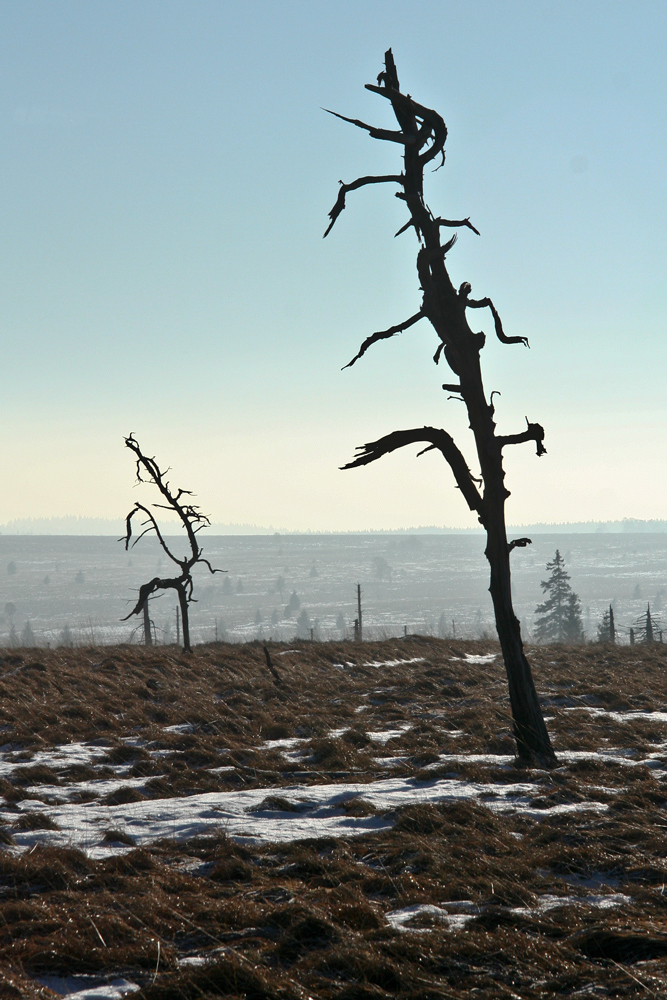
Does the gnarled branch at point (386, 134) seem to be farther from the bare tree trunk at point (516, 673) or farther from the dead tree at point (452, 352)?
the bare tree trunk at point (516, 673)

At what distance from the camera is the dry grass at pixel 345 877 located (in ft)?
12.7

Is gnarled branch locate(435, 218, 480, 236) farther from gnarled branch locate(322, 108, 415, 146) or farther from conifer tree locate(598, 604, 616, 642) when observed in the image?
conifer tree locate(598, 604, 616, 642)

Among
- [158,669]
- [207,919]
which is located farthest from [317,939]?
[158,669]

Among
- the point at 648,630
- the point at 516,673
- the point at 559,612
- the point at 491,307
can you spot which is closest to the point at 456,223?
the point at 491,307

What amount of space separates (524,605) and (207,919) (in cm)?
19817

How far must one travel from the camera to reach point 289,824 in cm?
685

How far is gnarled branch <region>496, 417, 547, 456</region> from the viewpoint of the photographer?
10000 millimetres

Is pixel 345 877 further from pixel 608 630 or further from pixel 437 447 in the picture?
pixel 608 630

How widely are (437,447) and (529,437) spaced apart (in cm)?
133

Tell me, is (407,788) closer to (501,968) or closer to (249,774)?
(249,774)

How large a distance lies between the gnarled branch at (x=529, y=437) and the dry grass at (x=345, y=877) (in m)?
4.24

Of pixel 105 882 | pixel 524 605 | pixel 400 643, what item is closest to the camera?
Result: pixel 105 882

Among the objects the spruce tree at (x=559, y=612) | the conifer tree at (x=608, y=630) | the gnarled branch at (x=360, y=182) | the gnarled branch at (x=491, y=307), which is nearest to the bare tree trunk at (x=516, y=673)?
the gnarled branch at (x=491, y=307)

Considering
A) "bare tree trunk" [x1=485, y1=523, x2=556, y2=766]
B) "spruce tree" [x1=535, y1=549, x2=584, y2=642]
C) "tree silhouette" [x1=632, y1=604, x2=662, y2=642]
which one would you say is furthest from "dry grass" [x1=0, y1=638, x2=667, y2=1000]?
"spruce tree" [x1=535, y1=549, x2=584, y2=642]
